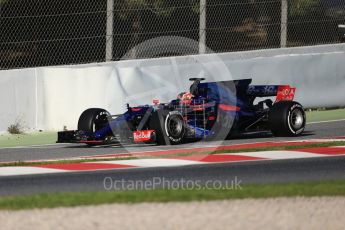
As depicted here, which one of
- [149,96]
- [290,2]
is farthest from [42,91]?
[290,2]

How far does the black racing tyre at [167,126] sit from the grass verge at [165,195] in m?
4.39

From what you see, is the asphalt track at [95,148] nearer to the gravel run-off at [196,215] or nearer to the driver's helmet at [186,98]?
the driver's helmet at [186,98]

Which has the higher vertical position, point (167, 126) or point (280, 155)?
point (167, 126)

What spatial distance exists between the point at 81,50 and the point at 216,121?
3.37 meters

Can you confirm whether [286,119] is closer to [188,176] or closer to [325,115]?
[325,115]

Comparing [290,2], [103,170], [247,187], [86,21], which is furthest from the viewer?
[290,2]

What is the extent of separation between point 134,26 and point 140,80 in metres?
0.92

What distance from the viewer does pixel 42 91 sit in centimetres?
1582

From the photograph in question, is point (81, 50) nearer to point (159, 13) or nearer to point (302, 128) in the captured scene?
point (159, 13)

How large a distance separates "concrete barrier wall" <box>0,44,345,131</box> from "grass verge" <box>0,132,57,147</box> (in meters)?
0.14

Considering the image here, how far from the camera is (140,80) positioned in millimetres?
16281

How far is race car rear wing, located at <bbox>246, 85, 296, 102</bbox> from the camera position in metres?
13.8

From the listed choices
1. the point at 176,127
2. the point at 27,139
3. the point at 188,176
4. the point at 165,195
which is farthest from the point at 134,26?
the point at 165,195

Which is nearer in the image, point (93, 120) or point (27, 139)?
point (93, 120)
